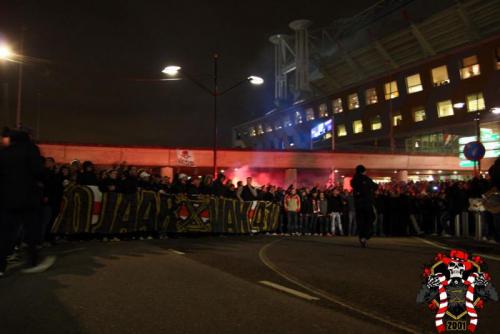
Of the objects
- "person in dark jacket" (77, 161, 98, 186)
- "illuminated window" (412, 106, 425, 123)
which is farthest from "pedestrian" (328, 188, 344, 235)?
"illuminated window" (412, 106, 425, 123)

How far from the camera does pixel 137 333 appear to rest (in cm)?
412

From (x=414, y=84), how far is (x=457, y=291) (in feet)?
198

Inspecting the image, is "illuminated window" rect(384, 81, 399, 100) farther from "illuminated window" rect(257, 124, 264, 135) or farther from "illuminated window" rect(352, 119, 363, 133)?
"illuminated window" rect(257, 124, 264, 135)

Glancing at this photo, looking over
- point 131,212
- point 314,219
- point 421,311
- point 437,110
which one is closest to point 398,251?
point 421,311

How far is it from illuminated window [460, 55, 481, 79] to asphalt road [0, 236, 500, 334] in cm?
4773

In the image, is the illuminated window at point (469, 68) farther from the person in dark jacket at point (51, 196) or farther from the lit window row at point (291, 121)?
the person in dark jacket at point (51, 196)

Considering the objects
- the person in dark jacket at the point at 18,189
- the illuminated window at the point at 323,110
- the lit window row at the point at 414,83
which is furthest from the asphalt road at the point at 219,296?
the illuminated window at the point at 323,110

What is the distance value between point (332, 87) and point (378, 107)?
1878cm

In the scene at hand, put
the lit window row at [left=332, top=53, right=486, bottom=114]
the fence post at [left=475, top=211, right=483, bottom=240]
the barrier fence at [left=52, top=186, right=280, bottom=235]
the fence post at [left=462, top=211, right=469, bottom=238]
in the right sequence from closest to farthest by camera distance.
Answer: the barrier fence at [left=52, top=186, right=280, bottom=235] < the fence post at [left=475, top=211, right=483, bottom=240] < the fence post at [left=462, top=211, right=469, bottom=238] < the lit window row at [left=332, top=53, right=486, bottom=114]

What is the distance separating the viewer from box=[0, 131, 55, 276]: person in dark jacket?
22.5 ft

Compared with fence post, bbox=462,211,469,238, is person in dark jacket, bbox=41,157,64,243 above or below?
above

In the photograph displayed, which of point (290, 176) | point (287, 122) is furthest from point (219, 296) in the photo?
point (287, 122)

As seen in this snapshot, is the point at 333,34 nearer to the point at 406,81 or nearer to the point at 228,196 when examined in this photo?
the point at 406,81

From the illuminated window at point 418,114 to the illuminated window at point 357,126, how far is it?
33.0 feet
